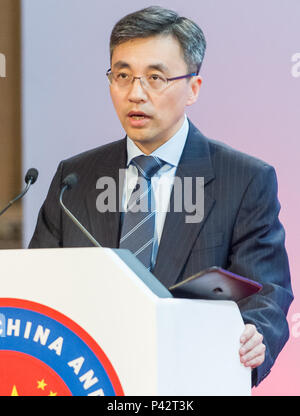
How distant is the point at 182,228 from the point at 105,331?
896 millimetres

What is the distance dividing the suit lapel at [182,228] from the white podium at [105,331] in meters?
0.67

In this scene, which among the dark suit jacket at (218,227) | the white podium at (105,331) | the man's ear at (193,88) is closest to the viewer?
the white podium at (105,331)

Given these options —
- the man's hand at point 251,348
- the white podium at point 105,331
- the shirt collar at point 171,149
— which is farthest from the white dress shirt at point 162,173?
the white podium at point 105,331

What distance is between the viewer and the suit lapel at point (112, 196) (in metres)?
2.42

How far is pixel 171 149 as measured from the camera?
8.27ft

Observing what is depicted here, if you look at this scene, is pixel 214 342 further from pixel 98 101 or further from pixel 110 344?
pixel 98 101

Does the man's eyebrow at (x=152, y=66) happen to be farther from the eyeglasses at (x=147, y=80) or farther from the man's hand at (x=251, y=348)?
the man's hand at (x=251, y=348)

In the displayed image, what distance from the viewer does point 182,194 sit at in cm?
240

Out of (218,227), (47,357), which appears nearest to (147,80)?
(218,227)

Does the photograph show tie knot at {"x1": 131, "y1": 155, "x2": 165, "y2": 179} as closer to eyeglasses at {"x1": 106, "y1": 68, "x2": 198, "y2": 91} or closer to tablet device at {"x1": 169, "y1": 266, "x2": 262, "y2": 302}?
eyeglasses at {"x1": 106, "y1": 68, "x2": 198, "y2": 91}

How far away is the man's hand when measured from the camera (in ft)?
5.45

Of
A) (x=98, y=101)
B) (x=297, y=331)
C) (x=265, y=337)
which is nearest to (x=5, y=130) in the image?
(x=98, y=101)

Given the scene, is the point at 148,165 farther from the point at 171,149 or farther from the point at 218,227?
the point at 218,227

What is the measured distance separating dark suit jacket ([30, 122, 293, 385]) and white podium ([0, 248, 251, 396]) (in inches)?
21.4
